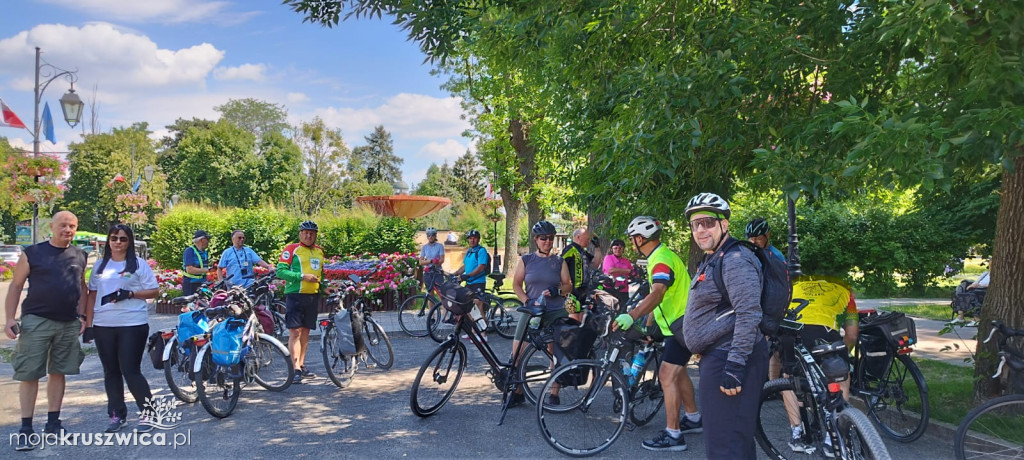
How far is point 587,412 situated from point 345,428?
2.13 meters

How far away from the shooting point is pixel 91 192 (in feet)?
184

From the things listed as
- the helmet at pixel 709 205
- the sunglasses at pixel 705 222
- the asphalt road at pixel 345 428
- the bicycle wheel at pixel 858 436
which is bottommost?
the asphalt road at pixel 345 428

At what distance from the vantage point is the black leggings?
18.5ft

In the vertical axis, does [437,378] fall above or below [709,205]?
below

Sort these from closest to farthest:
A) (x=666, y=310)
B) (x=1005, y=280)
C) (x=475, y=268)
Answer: (x=666, y=310) < (x=1005, y=280) < (x=475, y=268)

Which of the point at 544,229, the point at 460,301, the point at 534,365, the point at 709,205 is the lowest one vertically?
the point at 534,365

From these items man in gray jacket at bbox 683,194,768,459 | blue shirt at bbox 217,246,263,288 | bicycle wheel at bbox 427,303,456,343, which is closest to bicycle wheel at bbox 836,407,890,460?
man in gray jacket at bbox 683,194,768,459

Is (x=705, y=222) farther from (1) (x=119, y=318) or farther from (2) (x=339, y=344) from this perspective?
(2) (x=339, y=344)

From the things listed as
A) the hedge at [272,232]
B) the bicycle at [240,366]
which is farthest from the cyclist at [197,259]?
the hedge at [272,232]

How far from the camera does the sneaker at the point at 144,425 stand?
228 inches

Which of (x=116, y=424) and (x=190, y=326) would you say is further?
(x=190, y=326)

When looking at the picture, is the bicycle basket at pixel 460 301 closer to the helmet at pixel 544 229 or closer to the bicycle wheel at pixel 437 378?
the bicycle wheel at pixel 437 378

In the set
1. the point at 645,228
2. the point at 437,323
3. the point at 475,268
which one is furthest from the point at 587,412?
the point at 437,323

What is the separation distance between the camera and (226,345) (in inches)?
250
